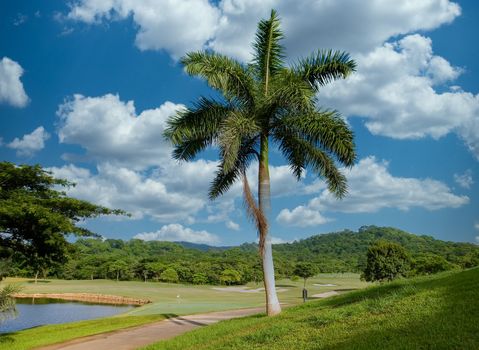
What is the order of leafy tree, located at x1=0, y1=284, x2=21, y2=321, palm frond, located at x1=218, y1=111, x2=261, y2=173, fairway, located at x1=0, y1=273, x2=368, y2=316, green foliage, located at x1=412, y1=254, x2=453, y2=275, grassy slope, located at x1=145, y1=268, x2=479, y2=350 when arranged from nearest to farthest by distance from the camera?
grassy slope, located at x1=145, y1=268, x2=479, y2=350, leafy tree, located at x1=0, y1=284, x2=21, y2=321, palm frond, located at x1=218, y1=111, x2=261, y2=173, fairway, located at x1=0, y1=273, x2=368, y2=316, green foliage, located at x1=412, y1=254, x2=453, y2=275

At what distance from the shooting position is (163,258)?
113688 mm

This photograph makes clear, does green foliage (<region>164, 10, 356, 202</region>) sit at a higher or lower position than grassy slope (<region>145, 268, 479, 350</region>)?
higher

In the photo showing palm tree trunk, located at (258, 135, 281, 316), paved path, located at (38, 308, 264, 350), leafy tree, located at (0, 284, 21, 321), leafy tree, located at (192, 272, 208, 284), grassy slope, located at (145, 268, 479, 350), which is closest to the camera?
grassy slope, located at (145, 268, 479, 350)

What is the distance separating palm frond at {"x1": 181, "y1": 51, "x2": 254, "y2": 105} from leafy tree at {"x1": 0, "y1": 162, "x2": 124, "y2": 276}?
1027cm

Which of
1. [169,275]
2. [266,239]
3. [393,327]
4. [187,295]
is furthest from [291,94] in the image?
[169,275]

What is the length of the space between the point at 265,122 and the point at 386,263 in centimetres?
4651

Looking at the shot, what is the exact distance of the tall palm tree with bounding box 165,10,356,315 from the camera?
1817 cm

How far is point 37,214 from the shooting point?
21.0 metres

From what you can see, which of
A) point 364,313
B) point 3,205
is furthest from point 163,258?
point 364,313

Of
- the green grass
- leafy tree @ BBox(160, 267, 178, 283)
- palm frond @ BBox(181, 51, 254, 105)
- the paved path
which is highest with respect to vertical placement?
palm frond @ BBox(181, 51, 254, 105)

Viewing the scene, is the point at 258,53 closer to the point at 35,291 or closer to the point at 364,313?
the point at 364,313

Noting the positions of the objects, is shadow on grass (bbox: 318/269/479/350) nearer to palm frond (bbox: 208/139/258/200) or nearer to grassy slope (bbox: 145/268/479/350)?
grassy slope (bbox: 145/268/479/350)

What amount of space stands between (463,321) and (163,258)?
10906 centimetres

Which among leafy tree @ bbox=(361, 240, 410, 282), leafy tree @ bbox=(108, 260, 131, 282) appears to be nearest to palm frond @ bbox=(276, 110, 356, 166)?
leafy tree @ bbox=(361, 240, 410, 282)
